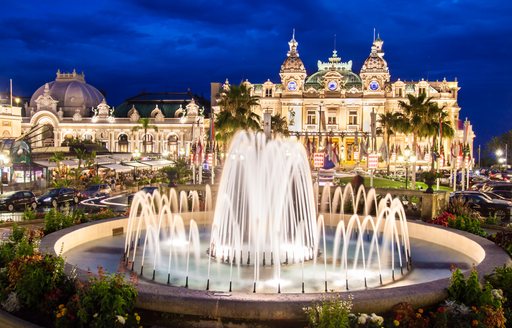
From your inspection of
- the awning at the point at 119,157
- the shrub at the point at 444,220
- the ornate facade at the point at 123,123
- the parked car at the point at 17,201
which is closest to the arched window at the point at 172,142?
the ornate facade at the point at 123,123

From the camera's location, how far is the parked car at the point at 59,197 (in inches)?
1390

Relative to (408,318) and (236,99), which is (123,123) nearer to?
(236,99)

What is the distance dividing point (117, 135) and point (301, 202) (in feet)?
333

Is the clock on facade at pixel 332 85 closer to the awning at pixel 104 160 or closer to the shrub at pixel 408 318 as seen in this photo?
the awning at pixel 104 160

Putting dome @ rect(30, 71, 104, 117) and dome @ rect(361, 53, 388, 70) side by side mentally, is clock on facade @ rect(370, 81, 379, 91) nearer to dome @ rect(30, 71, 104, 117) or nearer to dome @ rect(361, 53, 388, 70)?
dome @ rect(361, 53, 388, 70)

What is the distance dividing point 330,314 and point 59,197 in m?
31.5

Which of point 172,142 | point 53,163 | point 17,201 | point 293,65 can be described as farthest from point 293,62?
point 17,201

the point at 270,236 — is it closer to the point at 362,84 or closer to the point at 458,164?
the point at 458,164

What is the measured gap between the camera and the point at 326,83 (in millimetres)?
105625

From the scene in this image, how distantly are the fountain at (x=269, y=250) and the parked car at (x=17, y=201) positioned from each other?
56.1ft

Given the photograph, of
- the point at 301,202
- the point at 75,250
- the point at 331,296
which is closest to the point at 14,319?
the point at 331,296

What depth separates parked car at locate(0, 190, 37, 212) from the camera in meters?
33.3

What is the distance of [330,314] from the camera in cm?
796

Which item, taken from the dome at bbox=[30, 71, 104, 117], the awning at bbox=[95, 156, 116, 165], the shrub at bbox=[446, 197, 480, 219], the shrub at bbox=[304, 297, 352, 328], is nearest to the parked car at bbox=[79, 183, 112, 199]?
the awning at bbox=[95, 156, 116, 165]
